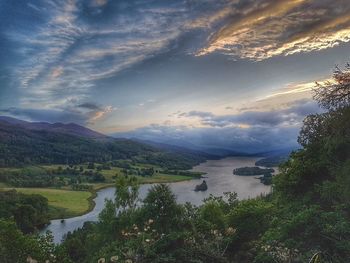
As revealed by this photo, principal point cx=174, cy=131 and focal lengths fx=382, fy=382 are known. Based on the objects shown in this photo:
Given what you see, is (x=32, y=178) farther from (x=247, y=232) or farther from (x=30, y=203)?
(x=247, y=232)

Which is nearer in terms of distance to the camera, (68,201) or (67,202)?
(67,202)

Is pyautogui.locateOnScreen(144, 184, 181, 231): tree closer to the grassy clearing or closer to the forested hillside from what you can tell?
the forested hillside

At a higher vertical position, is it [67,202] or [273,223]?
[273,223]

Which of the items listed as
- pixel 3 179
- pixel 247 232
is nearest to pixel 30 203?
pixel 3 179

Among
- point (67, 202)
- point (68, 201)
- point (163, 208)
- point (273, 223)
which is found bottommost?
point (67, 202)

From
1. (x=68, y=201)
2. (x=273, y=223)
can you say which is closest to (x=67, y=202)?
(x=68, y=201)

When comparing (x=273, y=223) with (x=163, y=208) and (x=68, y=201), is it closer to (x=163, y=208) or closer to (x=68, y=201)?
(x=163, y=208)

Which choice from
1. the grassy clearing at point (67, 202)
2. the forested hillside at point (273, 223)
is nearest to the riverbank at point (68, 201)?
the grassy clearing at point (67, 202)
